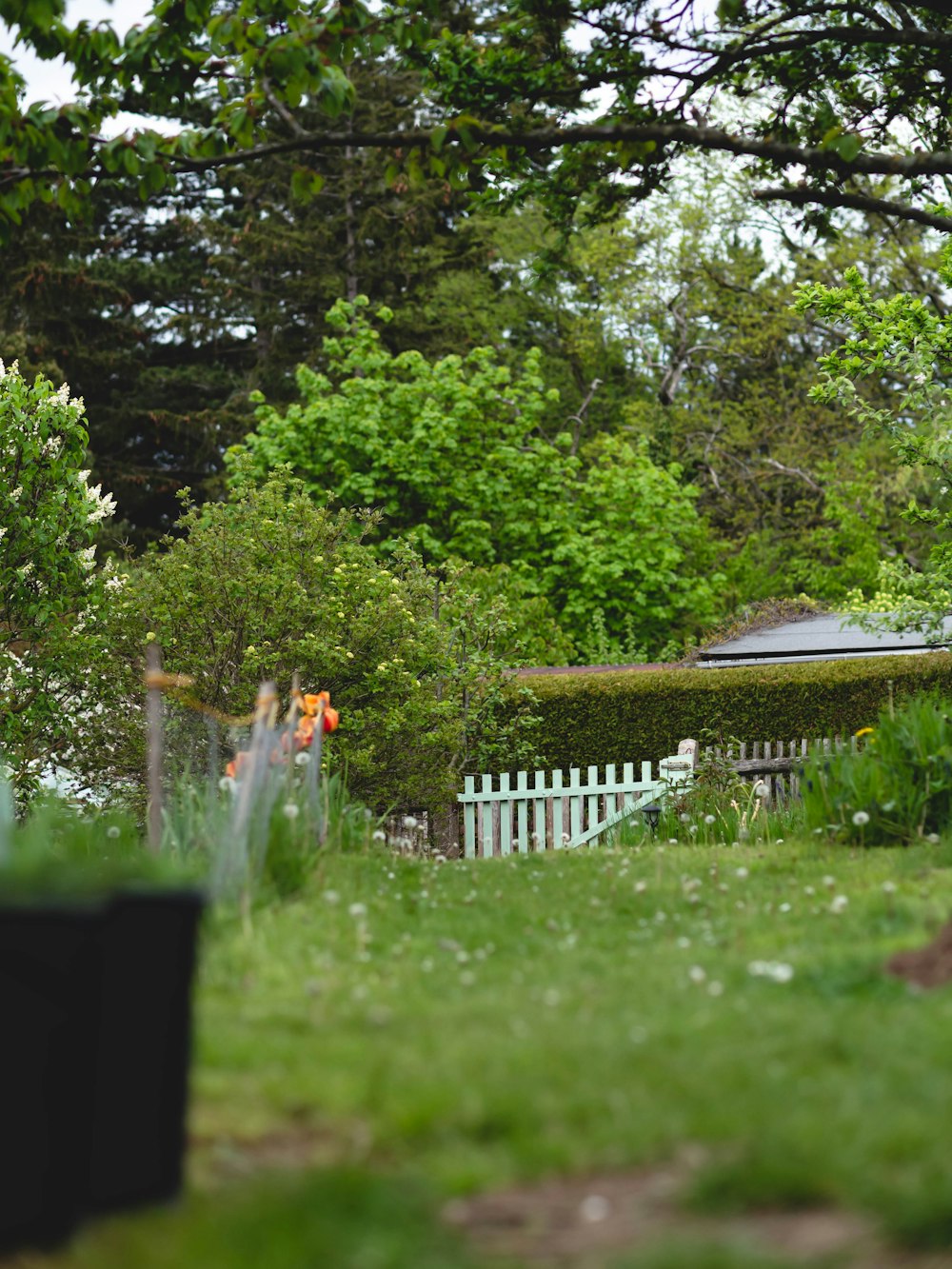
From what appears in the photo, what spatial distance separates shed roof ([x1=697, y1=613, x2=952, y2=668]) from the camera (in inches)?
728

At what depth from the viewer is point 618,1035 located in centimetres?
395

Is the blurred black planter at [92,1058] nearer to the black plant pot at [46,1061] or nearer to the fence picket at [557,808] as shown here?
the black plant pot at [46,1061]

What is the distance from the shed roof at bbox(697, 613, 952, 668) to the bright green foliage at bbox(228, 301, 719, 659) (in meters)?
6.34

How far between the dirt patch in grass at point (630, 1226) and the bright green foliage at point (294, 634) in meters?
8.33

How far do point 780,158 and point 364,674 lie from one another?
19.5 ft

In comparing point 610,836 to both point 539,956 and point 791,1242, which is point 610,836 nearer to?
point 539,956

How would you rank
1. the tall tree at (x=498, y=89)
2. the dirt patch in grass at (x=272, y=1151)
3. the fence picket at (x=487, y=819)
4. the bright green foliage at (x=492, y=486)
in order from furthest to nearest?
the bright green foliage at (x=492, y=486), the fence picket at (x=487, y=819), the tall tree at (x=498, y=89), the dirt patch in grass at (x=272, y=1151)

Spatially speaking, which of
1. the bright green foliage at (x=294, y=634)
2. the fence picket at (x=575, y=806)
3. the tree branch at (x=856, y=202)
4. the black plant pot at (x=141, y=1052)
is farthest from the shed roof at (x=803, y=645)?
the black plant pot at (x=141, y=1052)

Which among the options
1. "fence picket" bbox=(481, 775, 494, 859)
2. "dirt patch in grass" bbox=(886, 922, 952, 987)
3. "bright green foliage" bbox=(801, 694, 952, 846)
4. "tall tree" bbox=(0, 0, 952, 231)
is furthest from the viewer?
"fence picket" bbox=(481, 775, 494, 859)

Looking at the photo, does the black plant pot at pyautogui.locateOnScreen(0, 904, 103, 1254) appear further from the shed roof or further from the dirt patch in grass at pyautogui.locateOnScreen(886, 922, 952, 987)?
the shed roof

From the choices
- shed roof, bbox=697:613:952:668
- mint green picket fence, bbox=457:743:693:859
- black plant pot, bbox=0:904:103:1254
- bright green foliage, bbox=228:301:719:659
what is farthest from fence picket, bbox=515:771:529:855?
black plant pot, bbox=0:904:103:1254

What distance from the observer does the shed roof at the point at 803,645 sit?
60.7ft

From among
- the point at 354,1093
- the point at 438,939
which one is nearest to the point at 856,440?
the point at 438,939

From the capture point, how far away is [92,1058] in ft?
9.75
